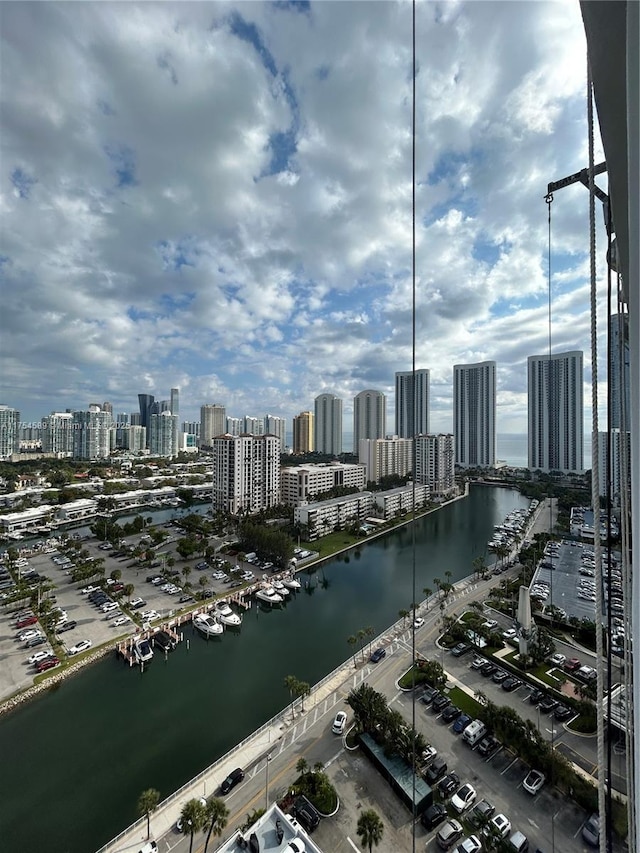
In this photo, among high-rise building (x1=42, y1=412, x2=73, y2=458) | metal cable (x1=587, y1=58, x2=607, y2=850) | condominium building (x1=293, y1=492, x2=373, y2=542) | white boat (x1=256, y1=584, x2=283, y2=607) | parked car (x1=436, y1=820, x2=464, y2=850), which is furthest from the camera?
high-rise building (x1=42, y1=412, x2=73, y2=458)

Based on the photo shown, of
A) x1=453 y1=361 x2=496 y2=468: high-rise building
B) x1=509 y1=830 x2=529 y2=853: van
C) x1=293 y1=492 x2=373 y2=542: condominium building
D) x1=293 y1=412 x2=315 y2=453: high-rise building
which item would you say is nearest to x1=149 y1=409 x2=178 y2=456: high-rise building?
x1=293 y1=412 x2=315 y2=453: high-rise building

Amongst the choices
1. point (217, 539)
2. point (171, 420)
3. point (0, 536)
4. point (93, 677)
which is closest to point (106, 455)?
point (171, 420)

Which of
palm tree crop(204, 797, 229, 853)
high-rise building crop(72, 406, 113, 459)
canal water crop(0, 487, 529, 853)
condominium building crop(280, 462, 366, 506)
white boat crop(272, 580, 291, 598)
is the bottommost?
canal water crop(0, 487, 529, 853)

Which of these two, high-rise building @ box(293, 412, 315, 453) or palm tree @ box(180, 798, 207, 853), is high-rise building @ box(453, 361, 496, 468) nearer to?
high-rise building @ box(293, 412, 315, 453)

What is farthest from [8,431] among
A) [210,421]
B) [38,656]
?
[38,656]

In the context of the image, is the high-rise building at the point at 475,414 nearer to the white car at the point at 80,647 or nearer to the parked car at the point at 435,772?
the parked car at the point at 435,772

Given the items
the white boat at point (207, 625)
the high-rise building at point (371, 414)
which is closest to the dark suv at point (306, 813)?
the white boat at point (207, 625)
